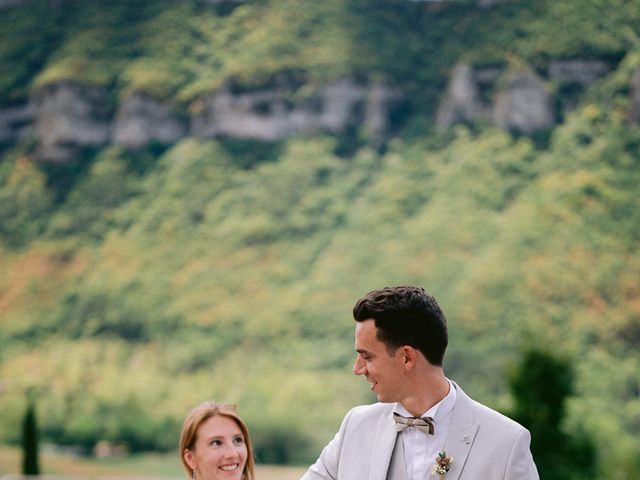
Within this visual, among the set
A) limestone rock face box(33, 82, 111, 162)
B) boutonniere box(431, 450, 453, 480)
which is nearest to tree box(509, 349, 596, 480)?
boutonniere box(431, 450, 453, 480)

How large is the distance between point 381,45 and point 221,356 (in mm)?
18138

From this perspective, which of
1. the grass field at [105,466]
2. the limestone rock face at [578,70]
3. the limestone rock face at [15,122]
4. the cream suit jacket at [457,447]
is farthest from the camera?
the limestone rock face at [15,122]

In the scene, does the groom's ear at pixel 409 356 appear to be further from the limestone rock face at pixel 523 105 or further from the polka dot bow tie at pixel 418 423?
the limestone rock face at pixel 523 105

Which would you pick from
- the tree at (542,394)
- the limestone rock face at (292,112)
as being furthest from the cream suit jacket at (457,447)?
the limestone rock face at (292,112)

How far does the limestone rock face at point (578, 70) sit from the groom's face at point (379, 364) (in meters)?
47.7

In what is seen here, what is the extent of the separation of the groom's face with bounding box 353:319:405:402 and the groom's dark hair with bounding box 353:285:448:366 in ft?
0.05

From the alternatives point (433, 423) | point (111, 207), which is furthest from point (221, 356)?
point (433, 423)

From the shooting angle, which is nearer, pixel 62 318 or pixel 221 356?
pixel 221 356

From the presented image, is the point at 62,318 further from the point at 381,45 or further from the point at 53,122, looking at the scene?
the point at 381,45

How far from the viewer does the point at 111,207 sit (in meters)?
51.1

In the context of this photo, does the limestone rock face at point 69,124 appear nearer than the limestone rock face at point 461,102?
No

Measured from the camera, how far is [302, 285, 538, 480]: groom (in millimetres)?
2596

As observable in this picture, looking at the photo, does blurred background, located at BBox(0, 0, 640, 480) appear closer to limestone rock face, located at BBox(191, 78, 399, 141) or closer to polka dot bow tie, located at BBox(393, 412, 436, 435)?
limestone rock face, located at BBox(191, 78, 399, 141)

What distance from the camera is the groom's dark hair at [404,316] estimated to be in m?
2.59
